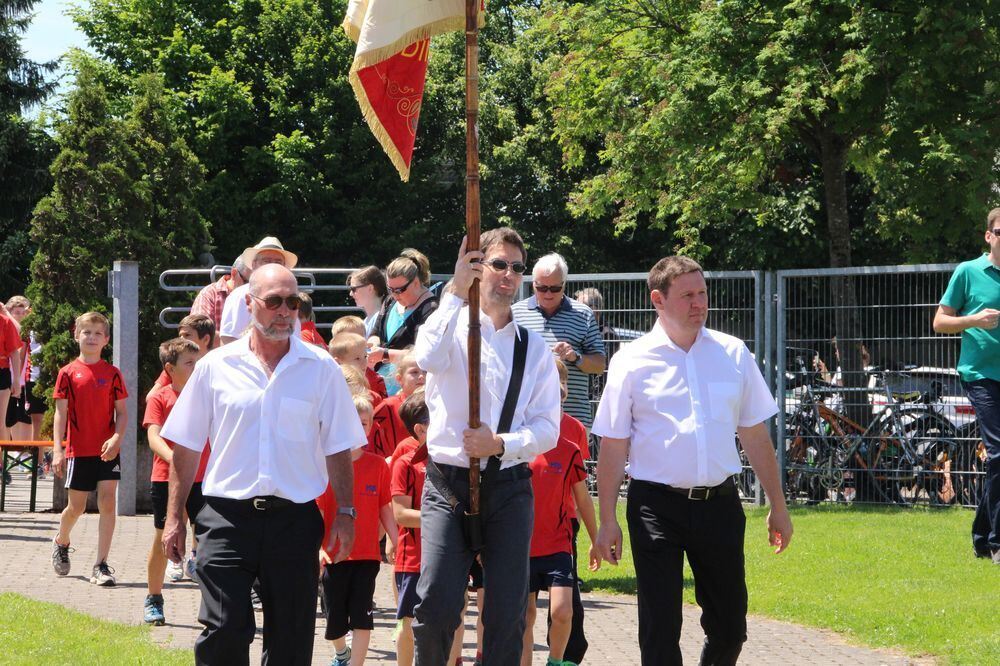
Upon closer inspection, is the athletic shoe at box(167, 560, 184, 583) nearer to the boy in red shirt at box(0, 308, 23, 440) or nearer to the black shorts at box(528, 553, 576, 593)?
the black shorts at box(528, 553, 576, 593)

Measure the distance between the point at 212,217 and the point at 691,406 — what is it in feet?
115

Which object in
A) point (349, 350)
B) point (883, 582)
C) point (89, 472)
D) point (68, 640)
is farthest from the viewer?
point (89, 472)

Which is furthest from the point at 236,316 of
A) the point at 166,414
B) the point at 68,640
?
the point at 68,640

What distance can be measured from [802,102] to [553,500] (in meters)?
11.8

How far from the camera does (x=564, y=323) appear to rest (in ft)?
26.9

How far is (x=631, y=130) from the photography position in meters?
20.5

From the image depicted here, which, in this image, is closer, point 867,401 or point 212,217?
point 867,401

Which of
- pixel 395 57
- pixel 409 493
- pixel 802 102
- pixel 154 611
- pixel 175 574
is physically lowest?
pixel 175 574

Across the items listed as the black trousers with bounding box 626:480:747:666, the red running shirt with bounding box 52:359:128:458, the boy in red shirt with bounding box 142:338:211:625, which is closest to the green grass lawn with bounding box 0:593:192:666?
the boy in red shirt with bounding box 142:338:211:625

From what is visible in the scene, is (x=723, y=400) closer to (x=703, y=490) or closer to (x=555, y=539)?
(x=703, y=490)

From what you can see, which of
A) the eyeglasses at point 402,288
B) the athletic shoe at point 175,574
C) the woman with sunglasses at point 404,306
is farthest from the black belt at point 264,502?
the athletic shoe at point 175,574

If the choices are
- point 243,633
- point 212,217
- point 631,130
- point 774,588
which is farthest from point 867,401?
point 212,217

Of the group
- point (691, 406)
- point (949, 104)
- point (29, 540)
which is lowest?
point (29, 540)

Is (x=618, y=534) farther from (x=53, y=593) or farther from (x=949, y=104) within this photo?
(x=949, y=104)
